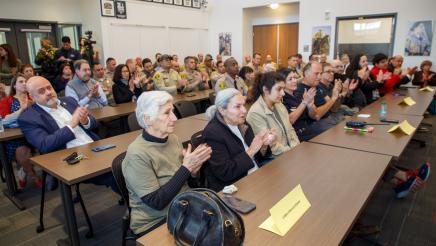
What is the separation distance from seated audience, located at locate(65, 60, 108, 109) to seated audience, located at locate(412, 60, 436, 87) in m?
7.05

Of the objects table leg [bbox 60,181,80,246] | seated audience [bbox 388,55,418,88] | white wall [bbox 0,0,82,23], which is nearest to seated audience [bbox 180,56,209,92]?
seated audience [bbox 388,55,418,88]

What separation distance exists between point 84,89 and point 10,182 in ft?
5.06

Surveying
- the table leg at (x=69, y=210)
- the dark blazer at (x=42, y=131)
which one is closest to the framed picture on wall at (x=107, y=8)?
the dark blazer at (x=42, y=131)

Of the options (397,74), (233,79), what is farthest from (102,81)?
(397,74)

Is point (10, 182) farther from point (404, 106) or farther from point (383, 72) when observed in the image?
point (383, 72)

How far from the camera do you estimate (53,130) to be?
266cm

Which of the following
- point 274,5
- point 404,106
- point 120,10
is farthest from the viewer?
point 274,5

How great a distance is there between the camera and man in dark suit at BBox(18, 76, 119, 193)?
2.51 m

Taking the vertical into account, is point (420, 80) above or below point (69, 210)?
above

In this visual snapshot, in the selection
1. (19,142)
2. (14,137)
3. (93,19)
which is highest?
(93,19)

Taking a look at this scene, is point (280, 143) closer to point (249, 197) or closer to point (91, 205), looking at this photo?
point (249, 197)

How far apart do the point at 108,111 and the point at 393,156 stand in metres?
3.26

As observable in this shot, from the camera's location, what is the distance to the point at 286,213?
135 centimetres

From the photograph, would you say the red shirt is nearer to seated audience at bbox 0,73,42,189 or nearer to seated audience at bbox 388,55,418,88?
seated audience at bbox 388,55,418,88
